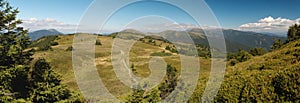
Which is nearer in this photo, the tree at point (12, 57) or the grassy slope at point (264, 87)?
the grassy slope at point (264, 87)

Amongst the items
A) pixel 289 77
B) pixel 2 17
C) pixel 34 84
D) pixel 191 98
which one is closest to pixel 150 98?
pixel 191 98

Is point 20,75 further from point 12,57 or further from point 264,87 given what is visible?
point 264,87

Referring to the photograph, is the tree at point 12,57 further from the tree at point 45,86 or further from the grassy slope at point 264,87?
the grassy slope at point 264,87

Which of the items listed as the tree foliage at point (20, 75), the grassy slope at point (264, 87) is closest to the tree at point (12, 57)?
the tree foliage at point (20, 75)

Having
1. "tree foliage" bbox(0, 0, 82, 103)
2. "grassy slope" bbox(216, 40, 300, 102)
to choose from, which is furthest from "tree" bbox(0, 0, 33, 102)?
"grassy slope" bbox(216, 40, 300, 102)

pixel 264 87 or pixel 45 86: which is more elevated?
pixel 264 87

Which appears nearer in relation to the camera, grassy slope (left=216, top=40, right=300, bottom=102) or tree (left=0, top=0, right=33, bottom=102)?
grassy slope (left=216, top=40, right=300, bottom=102)

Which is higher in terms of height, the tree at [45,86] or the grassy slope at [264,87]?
the grassy slope at [264,87]

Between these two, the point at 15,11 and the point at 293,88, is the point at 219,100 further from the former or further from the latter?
the point at 15,11

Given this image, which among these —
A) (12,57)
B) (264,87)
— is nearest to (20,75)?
(12,57)

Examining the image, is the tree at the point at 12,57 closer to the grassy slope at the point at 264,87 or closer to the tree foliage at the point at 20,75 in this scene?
the tree foliage at the point at 20,75

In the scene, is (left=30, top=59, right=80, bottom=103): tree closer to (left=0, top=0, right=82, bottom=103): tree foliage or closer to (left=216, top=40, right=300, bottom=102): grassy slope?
(left=0, top=0, right=82, bottom=103): tree foliage
